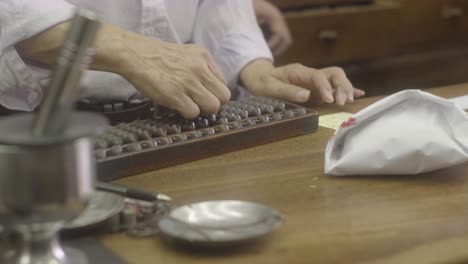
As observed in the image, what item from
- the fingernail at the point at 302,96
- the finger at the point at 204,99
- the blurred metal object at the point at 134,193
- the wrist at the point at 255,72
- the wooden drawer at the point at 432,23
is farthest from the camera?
the wooden drawer at the point at 432,23

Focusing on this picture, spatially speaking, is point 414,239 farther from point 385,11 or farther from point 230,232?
point 385,11

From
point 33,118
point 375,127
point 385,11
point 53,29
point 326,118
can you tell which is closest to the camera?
point 33,118

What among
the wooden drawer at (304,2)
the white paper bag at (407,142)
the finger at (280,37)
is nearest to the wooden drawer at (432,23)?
the wooden drawer at (304,2)

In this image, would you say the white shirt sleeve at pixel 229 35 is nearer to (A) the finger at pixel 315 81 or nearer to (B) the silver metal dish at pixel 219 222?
(A) the finger at pixel 315 81

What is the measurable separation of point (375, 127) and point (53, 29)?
49cm

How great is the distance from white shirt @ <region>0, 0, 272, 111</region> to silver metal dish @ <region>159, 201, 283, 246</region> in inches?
19.2

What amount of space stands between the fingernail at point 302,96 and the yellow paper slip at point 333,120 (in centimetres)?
6

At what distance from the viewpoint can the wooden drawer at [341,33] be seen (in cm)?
250

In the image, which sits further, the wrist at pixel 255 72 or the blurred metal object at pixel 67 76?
the wrist at pixel 255 72

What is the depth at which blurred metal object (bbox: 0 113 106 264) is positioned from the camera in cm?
68

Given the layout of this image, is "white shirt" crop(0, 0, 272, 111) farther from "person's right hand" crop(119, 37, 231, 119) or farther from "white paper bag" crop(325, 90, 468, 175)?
"white paper bag" crop(325, 90, 468, 175)

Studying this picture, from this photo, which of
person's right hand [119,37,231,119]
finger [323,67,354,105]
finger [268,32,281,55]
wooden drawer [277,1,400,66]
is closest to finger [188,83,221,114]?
person's right hand [119,37,231,119]

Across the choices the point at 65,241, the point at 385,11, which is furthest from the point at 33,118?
the point at 385,11

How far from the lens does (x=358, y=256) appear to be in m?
0.81
